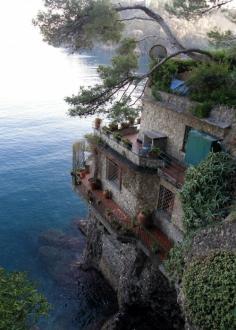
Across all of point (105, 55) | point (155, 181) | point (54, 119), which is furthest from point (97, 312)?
point (105, 55)

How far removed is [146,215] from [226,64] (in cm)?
1226

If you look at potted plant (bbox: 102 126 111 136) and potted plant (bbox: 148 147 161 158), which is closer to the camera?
potted plant (bbox: 148 147 161 158)

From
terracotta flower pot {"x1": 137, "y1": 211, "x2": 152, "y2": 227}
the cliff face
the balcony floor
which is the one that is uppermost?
the balcony floor

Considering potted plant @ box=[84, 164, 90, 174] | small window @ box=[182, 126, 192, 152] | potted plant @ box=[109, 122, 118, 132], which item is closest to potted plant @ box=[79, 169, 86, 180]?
potted plant @ box=[84, 164, 90, 174]

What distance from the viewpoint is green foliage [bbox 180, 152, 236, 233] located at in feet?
58.6

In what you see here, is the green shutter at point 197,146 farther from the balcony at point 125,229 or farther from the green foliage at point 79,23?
the green foliage at point 79,23

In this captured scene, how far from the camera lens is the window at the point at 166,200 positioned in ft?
77.6

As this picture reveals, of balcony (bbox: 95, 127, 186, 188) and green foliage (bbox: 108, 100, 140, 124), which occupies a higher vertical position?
green foliage (bbox: 108, 100, 140, 124)

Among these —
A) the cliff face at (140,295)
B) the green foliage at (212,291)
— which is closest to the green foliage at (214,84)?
the green foliage at (212,291)

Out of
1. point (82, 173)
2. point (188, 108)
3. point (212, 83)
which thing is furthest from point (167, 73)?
point (82, 173)

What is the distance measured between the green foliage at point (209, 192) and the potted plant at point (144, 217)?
246 inches

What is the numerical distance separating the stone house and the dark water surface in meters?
11.5

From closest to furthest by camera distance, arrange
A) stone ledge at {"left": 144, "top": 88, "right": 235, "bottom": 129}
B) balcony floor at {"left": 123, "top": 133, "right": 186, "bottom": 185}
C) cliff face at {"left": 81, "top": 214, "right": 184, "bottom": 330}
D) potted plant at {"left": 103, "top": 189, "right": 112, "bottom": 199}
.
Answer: stone ledge at {"left": 144, "top": 88, "right": 235, "bottom": 129}
balcony floor at {"left": 123, "top": 133, "right": 186, "bottom": 185}
cliff face at {"left": 81, "top": 214, "right": 184, "bottom": 330}
potted plant at {"left": 103, "top": 189, "right": 112, "bottom": 199}

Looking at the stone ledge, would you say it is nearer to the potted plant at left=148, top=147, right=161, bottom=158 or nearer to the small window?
the small window
